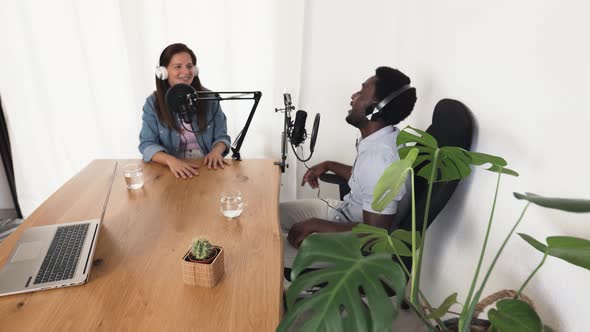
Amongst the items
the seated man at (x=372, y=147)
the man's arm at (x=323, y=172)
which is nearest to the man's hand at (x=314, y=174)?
the man's arm at (x=323, y=172)

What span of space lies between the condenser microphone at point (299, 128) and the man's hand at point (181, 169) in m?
0.47

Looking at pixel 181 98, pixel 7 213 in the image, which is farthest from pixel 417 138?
pixel 7 213

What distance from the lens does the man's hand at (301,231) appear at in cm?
141

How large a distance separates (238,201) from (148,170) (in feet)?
2.13

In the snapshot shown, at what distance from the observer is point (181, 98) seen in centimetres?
140

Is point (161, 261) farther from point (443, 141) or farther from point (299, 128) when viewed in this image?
point (443, 141)

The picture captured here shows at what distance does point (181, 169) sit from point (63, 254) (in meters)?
0.63

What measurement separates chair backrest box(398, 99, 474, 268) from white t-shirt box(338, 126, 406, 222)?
79mm

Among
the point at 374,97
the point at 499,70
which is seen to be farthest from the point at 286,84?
the point at 499,70

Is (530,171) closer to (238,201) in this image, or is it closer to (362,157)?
(362,157)

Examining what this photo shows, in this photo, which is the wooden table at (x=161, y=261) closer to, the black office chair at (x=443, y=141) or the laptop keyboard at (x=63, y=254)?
the laptop keyboard at (x=63, y=254)

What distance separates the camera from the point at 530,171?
0.91m

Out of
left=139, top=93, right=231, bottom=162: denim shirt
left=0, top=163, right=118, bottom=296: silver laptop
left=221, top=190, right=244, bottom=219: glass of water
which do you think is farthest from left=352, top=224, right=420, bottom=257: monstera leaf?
left=139, top=93, right=231, bottom=162: denim shirt

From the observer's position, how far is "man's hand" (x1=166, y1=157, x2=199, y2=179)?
154 cm
